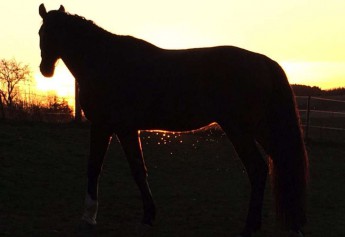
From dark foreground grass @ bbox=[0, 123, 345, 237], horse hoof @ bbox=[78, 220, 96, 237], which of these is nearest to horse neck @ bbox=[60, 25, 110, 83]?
horse hoof @ bbox=[78, 220, 96, 237]

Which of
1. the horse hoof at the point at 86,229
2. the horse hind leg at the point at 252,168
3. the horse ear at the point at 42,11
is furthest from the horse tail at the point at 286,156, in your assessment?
the horse ear at the point at 42,11

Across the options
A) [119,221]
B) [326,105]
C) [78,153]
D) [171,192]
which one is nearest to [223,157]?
[78,153]

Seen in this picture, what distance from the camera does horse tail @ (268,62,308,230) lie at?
Result: 5.41 metres

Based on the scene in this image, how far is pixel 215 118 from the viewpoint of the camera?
17.7 feet

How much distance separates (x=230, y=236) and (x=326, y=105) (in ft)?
92.0

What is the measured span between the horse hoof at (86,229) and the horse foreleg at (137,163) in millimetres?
535

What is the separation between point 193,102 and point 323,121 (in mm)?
19157

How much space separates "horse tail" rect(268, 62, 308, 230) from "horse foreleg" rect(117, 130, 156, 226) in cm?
132

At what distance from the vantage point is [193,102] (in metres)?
5.45

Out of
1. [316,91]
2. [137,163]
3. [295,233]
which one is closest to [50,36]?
[137,163]

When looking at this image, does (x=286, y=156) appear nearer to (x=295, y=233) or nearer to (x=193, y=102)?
(x=295, y=233)

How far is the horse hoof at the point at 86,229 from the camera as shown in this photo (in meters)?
5.45

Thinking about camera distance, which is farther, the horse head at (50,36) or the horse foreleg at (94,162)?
the horse head at (50,36)

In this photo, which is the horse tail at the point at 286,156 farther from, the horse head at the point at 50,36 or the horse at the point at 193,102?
the horse head at the point at 50,36
